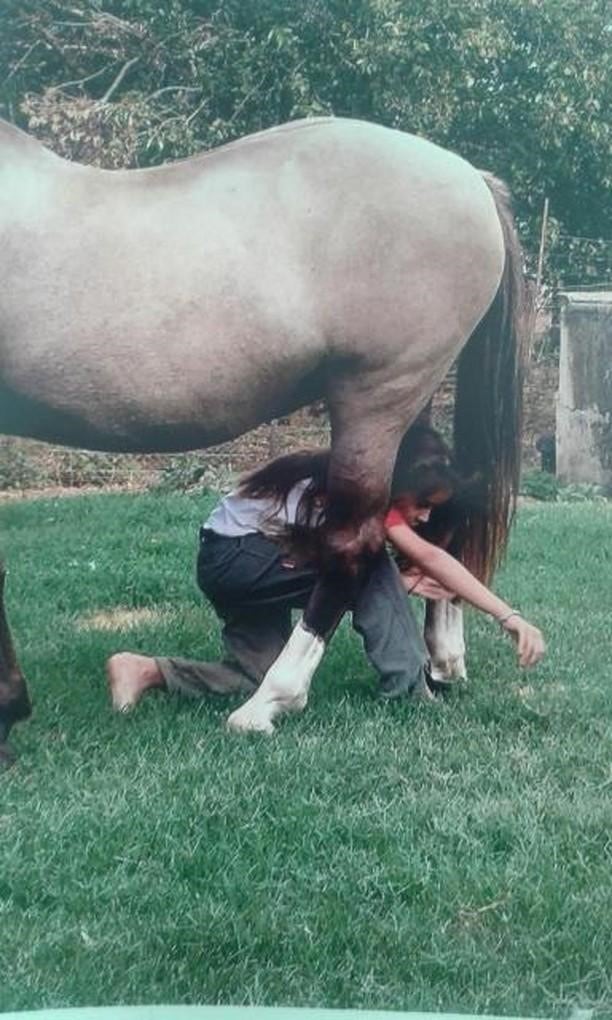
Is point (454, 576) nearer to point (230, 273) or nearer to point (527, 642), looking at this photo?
point (527, 642)

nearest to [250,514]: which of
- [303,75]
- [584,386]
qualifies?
[303,75]

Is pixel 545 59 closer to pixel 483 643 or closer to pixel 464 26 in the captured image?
pixel 464 26

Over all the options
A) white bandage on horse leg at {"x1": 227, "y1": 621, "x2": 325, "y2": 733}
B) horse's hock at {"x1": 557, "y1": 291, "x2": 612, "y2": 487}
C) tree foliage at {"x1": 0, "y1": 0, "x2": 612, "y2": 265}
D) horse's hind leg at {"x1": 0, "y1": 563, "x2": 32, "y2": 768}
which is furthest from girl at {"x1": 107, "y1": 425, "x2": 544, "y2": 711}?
horse's hock at {"x1": 557, "y1": 291, "x2": 612, "y2": 487}

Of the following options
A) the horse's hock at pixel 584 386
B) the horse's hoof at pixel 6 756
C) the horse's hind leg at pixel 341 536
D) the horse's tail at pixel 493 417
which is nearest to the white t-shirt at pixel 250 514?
the horse's hind leg at pixel 341 536

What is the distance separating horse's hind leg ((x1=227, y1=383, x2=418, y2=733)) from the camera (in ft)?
9.99

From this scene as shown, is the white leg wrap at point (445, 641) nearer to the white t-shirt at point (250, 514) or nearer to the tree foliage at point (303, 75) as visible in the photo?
the white t-shirt at point (250, 514)

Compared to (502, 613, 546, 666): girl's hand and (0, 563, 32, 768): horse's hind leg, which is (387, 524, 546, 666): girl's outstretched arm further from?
(0, 563, 32, 768): horse's hind leg

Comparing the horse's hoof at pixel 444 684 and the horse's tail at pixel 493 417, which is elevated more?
the horse's tail at pixel 493 417

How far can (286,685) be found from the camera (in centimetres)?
308

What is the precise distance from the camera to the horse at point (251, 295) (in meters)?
2.83

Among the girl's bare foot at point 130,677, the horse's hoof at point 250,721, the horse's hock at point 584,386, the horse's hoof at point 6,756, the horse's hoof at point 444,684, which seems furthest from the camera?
the horse's hock at point 584,386

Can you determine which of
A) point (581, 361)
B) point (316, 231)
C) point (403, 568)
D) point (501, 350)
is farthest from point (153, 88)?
point (581, 361)

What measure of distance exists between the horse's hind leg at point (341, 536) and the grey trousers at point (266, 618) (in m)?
0.08

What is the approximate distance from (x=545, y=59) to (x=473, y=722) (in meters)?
1.36
